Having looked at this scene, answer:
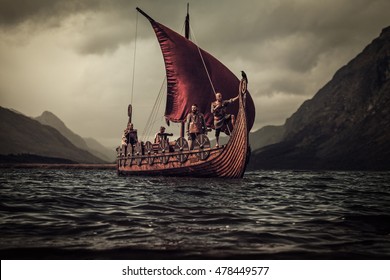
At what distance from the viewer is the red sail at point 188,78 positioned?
20469 mm

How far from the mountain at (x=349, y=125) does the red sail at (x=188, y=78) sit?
32.5 m

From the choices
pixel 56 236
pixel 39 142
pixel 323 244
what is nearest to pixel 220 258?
Answer: pixel 323 244

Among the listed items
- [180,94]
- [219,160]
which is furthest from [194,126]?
[180,94]

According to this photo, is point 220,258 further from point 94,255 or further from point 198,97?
point 198,97

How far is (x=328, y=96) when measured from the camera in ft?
333

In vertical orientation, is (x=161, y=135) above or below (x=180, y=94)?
below

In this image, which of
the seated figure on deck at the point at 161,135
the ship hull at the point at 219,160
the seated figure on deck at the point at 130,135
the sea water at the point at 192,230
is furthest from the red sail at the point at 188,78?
the sea water at the point at 192,230

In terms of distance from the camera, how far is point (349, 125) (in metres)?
79.8

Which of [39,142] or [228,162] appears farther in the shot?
[39,142]

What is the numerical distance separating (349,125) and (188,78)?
6870cm

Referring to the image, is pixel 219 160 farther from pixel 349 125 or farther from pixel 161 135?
pixel 349 125

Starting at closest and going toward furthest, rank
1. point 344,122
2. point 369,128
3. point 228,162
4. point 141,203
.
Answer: point 141,203 → point 228,162 → point 369,128 → point 344,122

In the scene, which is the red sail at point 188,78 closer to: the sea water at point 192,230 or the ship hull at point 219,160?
the ship hull at point 219,160
